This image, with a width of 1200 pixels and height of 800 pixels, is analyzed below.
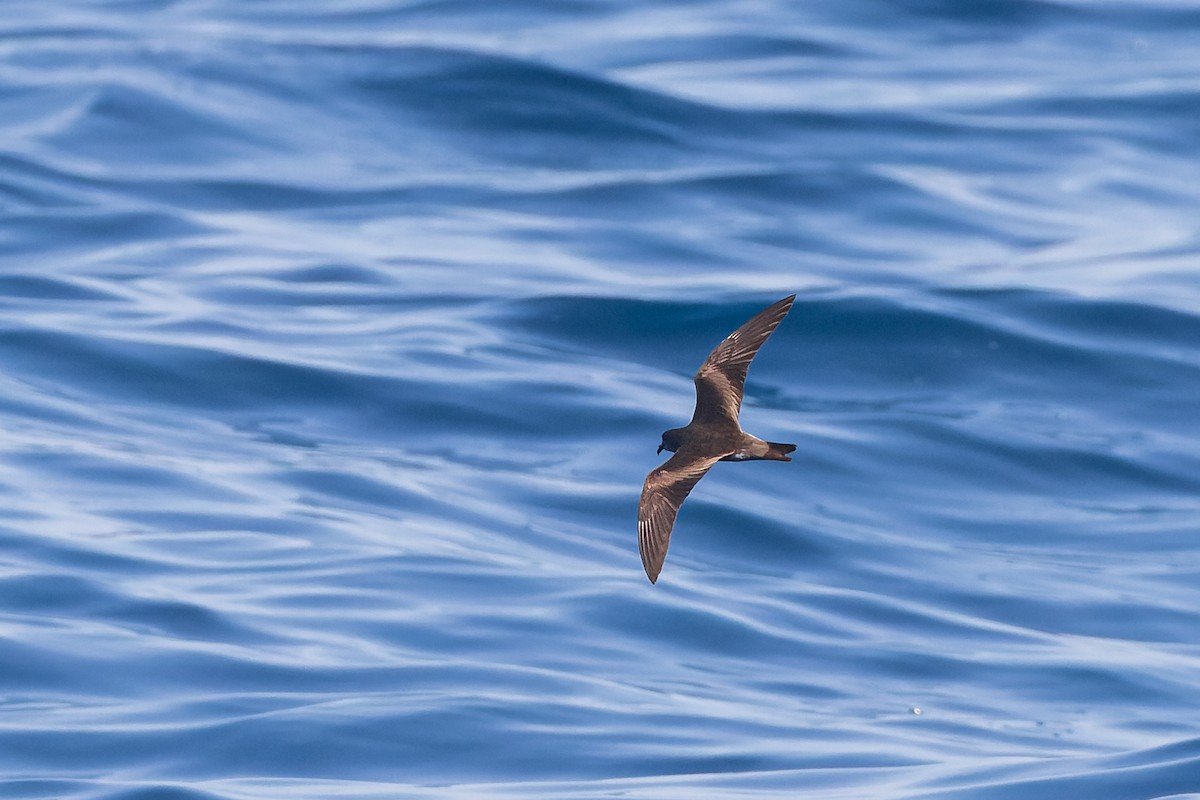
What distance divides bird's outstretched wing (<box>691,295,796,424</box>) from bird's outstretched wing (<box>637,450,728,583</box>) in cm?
56

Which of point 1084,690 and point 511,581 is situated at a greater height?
point 511,581

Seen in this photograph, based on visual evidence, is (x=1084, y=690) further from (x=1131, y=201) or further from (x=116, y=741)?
(x=1131, y=201)

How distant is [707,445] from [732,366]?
78 centimetres

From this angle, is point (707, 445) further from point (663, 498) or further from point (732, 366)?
point (732, 366)

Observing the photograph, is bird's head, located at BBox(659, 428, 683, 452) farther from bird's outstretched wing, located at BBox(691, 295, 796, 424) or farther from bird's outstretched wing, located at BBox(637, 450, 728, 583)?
bird's outstretched wing, located at BBox(691, 295, 796, 424)

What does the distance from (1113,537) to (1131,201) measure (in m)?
6.80

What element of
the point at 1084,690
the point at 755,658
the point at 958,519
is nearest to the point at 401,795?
the point at 755,658

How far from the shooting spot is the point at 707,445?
20.7 feet

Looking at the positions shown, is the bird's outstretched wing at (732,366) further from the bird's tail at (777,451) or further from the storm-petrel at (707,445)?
the bird's tail at (777,451)

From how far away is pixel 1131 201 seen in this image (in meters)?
20.1

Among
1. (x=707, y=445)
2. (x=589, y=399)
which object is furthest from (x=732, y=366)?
(x=589, y=399)

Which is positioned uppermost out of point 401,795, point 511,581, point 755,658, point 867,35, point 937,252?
point 867,35

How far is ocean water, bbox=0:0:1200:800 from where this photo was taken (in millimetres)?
10000

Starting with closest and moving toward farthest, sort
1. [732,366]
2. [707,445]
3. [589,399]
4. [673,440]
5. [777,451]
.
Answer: [777,451] < [707,445] < [673,440] < [732,366] < [589,399]
